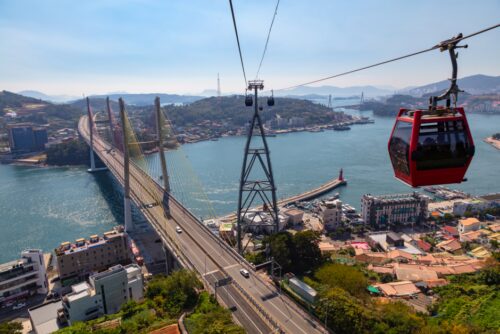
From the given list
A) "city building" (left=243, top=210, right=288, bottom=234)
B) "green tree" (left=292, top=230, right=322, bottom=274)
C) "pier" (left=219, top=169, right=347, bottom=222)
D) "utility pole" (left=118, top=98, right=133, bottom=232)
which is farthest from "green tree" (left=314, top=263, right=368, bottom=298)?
"utility pole" (left=118, top=98, right=133, bottom=232)

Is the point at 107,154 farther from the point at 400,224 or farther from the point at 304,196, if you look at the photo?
the point at 400,224

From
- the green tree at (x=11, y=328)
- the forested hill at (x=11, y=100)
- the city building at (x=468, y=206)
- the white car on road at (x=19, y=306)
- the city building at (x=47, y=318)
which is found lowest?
the white car on road at (x=19, y=306)

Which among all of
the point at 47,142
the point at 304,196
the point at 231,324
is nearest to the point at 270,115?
the point at 47,142

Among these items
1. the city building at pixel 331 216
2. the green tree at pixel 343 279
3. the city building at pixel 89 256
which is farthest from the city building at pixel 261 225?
the green tree at pixel 343 279

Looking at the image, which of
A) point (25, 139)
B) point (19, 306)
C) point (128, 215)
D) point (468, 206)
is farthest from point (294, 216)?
point (25, 139)

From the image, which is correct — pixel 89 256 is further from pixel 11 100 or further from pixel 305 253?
pixel 11 100

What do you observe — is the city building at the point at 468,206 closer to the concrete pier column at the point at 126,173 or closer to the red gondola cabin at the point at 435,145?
the concrete pier column at the point at 126,173

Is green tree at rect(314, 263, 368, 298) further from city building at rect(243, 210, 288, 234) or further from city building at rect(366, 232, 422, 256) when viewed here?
city building at rect(243, 210, 288, 234)
